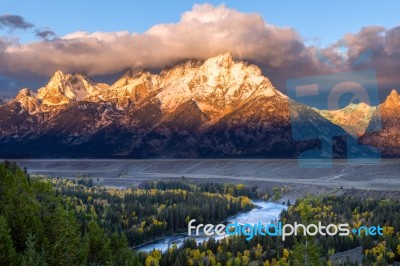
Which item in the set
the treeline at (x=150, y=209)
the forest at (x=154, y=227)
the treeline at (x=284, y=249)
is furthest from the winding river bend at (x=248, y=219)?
the treeline at (x=284, y=249)

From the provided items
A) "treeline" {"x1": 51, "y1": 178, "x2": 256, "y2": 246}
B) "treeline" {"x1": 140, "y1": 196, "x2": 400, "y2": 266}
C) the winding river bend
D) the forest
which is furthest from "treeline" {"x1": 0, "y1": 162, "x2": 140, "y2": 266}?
the winding river bend

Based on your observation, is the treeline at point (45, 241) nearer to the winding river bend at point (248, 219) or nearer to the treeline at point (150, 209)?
the treeline at point (150, 209)

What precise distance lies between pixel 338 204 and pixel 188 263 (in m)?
67.7

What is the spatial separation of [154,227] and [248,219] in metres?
31.9

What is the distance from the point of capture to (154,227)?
124m

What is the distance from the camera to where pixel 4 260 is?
1737 inches

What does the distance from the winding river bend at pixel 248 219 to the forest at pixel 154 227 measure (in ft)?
8.88

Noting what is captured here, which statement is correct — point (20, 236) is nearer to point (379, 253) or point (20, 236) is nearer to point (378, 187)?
point (379, 253)

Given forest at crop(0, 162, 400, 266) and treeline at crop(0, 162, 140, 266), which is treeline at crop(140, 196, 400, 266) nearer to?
forest at crop(0, 162, 400, 266)

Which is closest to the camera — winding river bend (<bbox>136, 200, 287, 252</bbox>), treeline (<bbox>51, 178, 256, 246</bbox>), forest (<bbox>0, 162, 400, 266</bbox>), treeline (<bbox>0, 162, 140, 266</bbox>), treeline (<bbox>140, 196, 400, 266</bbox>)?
treeline (<bbox>0, 162, 140, 266</bbox>)

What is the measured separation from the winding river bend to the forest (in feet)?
8.88

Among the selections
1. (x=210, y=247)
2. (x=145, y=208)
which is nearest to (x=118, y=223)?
(x=145, y=208)

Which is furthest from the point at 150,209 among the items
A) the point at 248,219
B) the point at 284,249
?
the point at 284,249

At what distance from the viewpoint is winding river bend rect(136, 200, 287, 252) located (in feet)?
378
